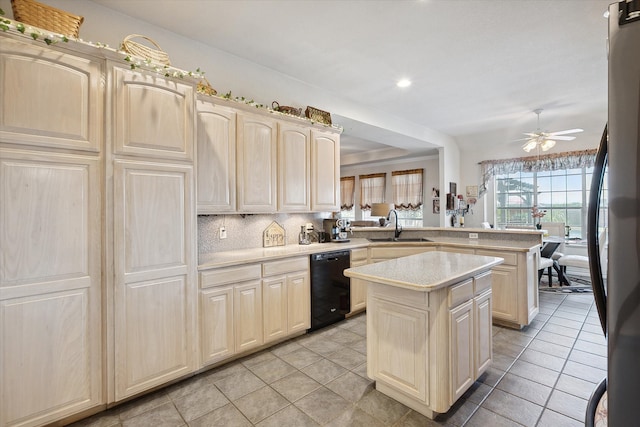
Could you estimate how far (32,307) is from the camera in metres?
1.77

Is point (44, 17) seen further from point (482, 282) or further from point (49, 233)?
point (482, 282)

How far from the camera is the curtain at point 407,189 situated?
8.14 metres

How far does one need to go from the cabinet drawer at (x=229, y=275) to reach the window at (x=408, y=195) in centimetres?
630

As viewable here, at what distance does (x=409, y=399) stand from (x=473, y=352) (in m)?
0.56

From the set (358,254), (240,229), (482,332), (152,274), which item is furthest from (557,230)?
(152,274)

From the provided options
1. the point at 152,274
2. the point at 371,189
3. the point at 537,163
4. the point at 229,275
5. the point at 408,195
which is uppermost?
the point at 537,163

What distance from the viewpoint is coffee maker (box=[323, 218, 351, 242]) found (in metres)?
4.06

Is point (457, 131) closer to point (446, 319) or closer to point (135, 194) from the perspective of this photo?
point (446, 319)

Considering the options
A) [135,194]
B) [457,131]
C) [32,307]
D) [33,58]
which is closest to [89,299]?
[32,307]

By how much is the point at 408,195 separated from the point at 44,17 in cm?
774

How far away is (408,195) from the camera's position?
8352 mm

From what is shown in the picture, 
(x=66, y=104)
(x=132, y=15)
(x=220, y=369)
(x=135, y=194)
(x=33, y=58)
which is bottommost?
(x=220, y=369)

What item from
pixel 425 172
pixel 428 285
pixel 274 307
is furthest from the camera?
pixel 425 172

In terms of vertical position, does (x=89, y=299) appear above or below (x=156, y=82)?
below
